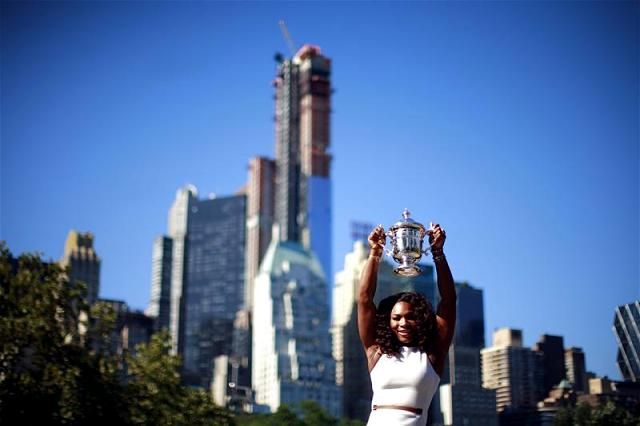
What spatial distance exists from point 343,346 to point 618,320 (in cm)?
10136

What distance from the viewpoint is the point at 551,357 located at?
84.6 meters

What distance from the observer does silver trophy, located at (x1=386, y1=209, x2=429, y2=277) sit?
255 inches

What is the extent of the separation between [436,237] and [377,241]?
0.37 m

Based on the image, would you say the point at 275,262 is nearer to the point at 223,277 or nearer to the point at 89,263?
the point at 89,263

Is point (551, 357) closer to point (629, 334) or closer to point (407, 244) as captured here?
point (629, 334)

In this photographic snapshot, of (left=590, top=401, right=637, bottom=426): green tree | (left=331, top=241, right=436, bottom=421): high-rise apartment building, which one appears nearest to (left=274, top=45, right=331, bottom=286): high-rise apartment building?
(left=331, top=241, right=436, bottom=421): high-rise apartment building

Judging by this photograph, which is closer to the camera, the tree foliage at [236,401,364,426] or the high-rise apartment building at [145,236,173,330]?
the tree foliage at [236,401,364,426]

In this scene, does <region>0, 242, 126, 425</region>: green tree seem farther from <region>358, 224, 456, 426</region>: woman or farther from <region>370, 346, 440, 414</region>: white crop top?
<region>370, 346, 440, 414</region>: white crop top

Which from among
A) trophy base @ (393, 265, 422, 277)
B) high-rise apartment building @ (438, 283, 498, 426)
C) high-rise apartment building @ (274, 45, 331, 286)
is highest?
high-rise apartment building @ (274, 45, 331, 286)

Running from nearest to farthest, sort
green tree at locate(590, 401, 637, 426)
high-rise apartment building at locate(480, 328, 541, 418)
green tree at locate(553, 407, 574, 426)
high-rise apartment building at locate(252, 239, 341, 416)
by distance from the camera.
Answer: green tree at locate(590, 401, 637, 426)
green tree at locate(553, 407, 574, 426)
high-rise apartment building at locate(480, 328, 541, 418)
high-rise apartment building at locate(252, 239, 341, 416)

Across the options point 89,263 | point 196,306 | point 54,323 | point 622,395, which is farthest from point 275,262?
point 54,323

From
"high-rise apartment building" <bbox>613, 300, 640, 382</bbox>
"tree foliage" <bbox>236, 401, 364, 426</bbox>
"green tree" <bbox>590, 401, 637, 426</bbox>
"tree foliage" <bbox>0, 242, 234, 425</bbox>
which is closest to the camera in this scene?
"tree foliage" <bbox>0, 242, 234, 425</bbox>

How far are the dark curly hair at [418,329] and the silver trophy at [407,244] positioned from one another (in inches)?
30.2

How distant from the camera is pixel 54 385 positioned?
2834 centimetres
